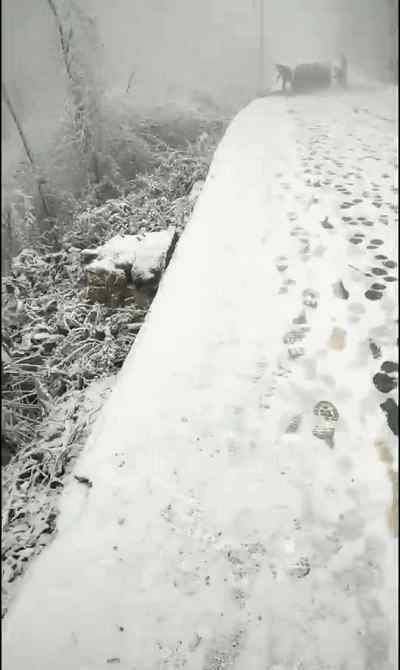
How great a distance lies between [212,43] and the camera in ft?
56.1

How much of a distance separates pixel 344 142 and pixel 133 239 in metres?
4.37

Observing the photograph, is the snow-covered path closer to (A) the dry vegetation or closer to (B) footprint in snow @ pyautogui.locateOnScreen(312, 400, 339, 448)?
(B) footprint in snow @ pyautogui.locateOnScreen(312, 400, 339, 448)

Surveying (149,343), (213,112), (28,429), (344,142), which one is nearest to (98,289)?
Answer: (149,343)

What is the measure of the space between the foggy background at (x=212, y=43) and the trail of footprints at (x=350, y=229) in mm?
4086

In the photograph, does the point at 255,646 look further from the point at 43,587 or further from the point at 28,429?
the point at 28,429

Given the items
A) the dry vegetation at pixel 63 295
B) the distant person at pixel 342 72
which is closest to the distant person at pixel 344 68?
the distant person at pixel 342 72

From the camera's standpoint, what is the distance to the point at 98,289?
3.46 metres

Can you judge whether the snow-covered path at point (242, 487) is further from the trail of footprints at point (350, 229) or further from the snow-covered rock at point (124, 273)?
the snow-covered rock at point (124, 273)

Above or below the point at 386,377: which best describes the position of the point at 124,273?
above

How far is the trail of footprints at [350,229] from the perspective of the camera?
2.22 meters

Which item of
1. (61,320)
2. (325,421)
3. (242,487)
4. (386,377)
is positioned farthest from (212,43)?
(242,487)

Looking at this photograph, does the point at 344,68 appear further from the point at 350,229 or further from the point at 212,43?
the point at 350,229

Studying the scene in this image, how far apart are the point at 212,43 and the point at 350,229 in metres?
18.4

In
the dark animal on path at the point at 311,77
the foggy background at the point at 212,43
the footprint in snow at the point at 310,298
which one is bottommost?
the footprint in snow at the point at 310,298
